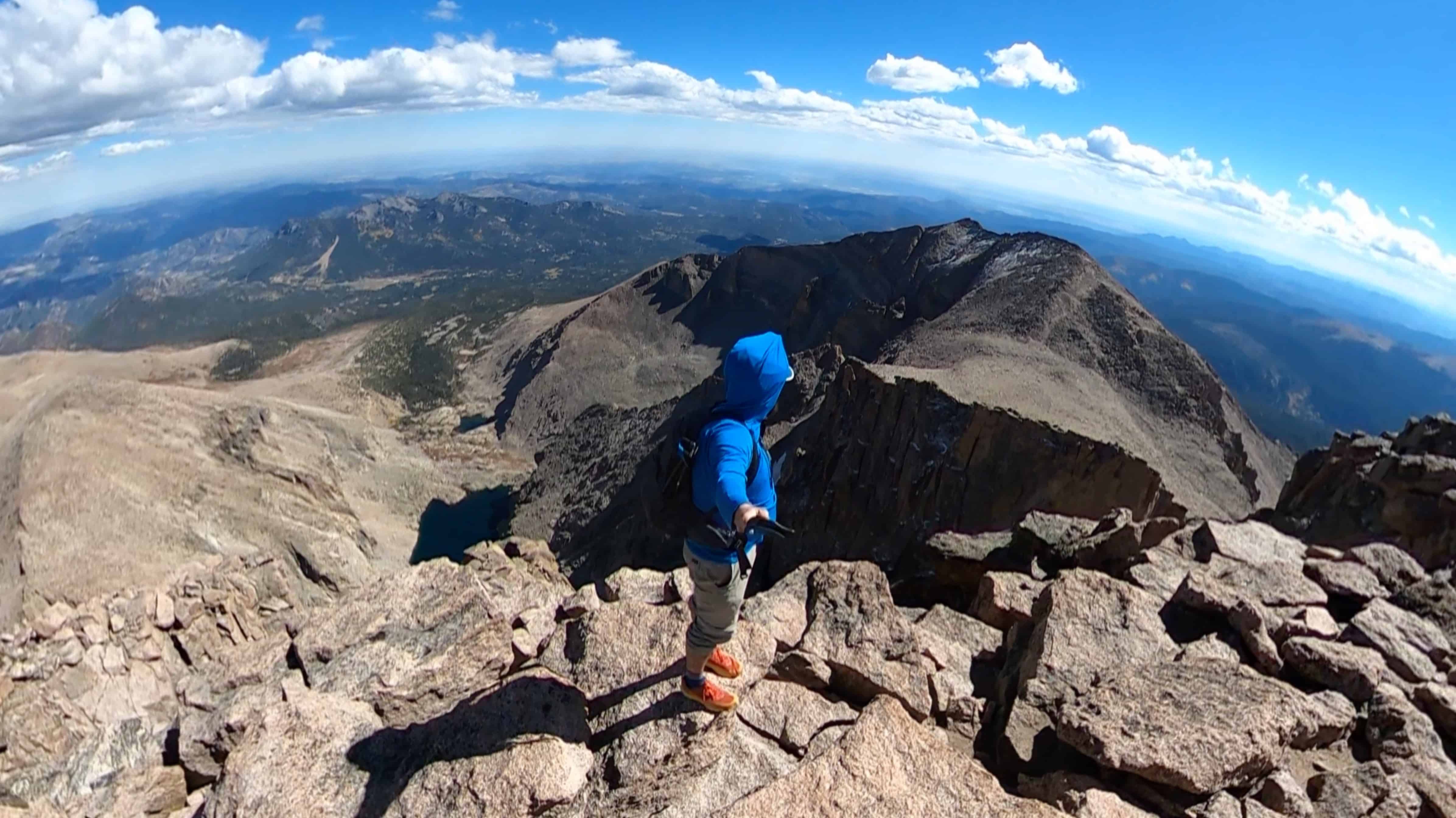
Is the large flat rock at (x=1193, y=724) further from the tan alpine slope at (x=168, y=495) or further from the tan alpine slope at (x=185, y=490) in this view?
the tan alpine slope at (x=168, y=495)

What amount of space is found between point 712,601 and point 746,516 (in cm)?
176

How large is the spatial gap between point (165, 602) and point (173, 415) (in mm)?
42521

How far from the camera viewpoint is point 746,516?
6.37 meters

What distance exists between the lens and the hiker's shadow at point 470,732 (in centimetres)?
775

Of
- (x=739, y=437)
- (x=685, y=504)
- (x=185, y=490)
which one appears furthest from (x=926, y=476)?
(x=185, y=490)

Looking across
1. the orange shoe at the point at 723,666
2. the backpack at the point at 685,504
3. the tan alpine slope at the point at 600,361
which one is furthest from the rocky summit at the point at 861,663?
the tan alpine slope at the point at 600,361

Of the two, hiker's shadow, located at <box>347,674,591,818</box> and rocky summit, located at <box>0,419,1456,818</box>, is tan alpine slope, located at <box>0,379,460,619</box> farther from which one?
hiker's shadow, located at <box>347,674,591,818</box>

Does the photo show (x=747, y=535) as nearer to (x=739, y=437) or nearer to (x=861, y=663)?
(x=739, y=437)

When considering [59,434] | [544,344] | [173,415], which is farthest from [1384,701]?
[544,344]

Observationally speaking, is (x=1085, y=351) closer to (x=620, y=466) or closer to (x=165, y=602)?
(x=620, y=466)

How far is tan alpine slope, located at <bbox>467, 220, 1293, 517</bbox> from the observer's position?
1801 inches

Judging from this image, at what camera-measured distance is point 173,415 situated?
5472 centimetres

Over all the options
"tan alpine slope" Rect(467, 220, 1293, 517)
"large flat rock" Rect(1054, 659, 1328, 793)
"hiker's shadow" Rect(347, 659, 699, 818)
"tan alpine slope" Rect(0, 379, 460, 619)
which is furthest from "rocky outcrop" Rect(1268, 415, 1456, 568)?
"tan alpine slope" Rect(0, 379, 460, 619)

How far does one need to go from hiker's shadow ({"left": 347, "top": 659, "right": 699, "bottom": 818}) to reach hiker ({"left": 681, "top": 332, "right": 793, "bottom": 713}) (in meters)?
0.85
